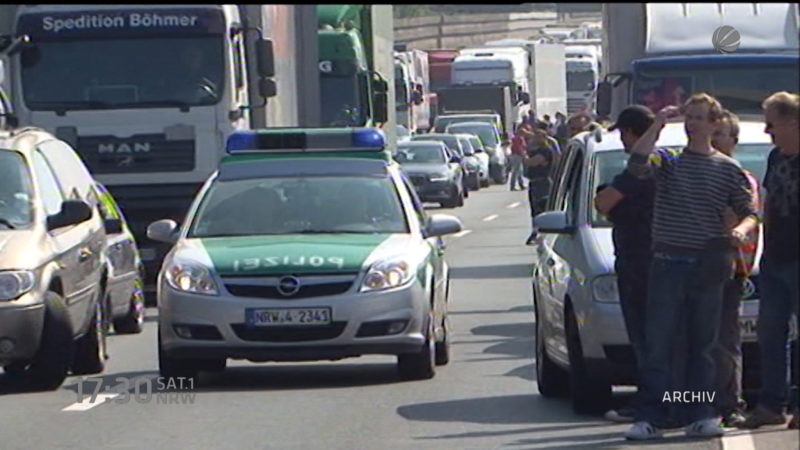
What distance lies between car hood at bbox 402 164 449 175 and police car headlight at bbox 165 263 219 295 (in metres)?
31.3

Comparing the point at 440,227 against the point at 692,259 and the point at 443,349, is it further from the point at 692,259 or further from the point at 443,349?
the point at 692,259

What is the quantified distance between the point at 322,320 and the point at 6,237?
7.09ft

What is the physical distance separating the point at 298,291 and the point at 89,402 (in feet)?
4.87

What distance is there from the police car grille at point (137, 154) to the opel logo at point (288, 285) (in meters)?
9.03

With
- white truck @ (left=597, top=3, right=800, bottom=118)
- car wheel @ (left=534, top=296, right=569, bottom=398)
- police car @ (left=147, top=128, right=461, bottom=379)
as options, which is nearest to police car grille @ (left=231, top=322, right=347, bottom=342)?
police car @ (left=147, top=128, right=461, bottom=379)

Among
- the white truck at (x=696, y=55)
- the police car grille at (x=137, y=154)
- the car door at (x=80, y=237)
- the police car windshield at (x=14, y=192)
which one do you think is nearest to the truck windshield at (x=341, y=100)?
the white truck at (x=696, y=55)

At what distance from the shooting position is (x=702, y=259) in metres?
10.4

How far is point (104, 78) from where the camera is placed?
22.1 m

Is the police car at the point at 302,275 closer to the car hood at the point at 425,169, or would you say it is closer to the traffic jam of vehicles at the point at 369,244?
the traffic jam of vehicles at the point at 369,244

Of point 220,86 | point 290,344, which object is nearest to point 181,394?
point 290,344

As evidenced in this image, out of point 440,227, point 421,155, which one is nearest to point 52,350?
point 440,227

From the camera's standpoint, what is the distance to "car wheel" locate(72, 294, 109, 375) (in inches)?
589

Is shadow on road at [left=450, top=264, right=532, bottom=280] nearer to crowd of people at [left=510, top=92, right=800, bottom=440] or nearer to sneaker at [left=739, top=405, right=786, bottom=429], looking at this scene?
crowd of people at [left=510, top=92, right=800, bottom=440]

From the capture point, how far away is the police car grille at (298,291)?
13.6m
